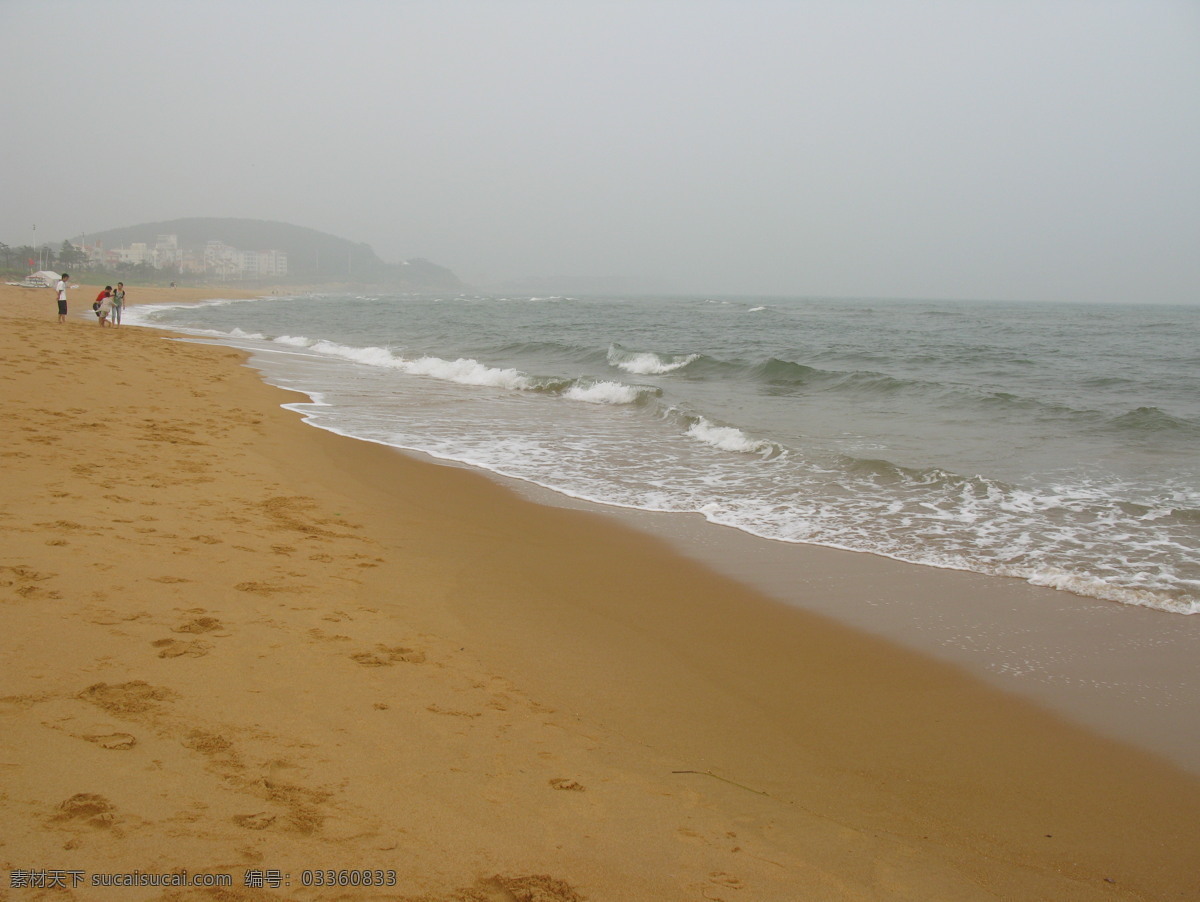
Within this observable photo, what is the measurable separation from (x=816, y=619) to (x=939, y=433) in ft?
25.0

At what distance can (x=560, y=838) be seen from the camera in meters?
2.45

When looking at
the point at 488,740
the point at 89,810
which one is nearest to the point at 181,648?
the point at 89,810

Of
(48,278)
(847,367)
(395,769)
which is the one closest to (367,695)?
(395,769)

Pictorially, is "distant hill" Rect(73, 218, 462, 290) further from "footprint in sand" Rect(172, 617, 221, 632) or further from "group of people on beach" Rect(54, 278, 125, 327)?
"footprint in sand" Rect(172, 617, 221, 632)

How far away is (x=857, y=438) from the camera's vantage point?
1086cm

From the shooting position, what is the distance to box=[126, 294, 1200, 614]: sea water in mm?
6387

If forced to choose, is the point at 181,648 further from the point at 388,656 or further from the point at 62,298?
the point at 62,298

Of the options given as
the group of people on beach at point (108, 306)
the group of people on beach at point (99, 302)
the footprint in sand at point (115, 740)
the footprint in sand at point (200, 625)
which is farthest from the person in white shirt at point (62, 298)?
the footprint in sand at point (115, 740)

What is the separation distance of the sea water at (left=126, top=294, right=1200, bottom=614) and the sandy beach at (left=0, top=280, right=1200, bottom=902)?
234 centimetres

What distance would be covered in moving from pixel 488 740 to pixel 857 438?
9.01 m

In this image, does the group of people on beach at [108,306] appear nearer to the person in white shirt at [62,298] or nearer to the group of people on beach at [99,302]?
the group of people on beach at [99,302]

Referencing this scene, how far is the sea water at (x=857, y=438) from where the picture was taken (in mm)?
6387

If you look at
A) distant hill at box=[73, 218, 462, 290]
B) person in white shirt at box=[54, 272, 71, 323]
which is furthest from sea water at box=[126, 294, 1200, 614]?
distant hill at box=[73, 218, 462, 290]

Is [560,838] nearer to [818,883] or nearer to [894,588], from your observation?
[818,883]
